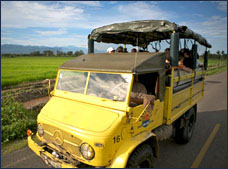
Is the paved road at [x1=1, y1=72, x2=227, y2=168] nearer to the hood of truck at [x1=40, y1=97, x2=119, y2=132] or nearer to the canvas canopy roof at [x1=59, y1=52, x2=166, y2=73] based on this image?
the hood of truck at [x1=40, y1=97, x2=119, y2=132]

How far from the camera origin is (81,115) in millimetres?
2920

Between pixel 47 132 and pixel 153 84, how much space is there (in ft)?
7.27

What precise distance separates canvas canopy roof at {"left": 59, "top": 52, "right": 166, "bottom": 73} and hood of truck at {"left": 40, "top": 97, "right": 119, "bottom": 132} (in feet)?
2.31

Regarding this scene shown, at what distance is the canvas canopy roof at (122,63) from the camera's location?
9.79 feet

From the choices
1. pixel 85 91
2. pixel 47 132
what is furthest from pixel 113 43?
pixel 47 132

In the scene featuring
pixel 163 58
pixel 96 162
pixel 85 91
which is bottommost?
pixel 96 162

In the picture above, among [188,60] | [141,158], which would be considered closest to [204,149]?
[188,60]

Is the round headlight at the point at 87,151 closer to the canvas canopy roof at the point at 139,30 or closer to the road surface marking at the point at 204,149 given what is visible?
the road surface marking at the point at 204,149

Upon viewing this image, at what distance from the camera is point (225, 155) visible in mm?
4383

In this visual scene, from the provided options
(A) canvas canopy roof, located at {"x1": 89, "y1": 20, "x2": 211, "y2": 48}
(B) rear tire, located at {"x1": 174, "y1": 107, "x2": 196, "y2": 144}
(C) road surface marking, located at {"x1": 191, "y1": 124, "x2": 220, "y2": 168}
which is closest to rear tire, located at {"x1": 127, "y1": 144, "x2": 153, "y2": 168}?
(C) road surface marking, located at {"x1": 191, "y1": 124, "x2": 220, "y2": 168}

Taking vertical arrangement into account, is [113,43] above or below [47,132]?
above

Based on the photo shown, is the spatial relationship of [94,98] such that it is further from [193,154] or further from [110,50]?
[193,154]

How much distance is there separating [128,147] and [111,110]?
0.62 meters

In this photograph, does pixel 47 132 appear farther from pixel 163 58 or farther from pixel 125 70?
pixel 163 58
